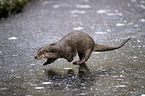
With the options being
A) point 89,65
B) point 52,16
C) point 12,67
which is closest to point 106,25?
point 52,16

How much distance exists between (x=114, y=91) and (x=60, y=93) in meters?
0.81

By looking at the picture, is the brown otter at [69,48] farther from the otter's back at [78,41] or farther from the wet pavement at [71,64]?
the wet pavement at [71,64]

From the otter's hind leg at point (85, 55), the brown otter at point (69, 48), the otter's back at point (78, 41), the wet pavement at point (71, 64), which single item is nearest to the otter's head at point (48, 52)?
the brown otter at point (69, 48)

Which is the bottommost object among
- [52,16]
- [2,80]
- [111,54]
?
[52,16]

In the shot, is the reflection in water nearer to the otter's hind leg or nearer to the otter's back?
the otter's hind leg

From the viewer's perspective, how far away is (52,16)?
1048 centimetres

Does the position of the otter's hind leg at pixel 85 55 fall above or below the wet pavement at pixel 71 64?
above

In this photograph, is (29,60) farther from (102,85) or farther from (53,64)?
(102,85)

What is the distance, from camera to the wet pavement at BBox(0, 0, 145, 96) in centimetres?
402

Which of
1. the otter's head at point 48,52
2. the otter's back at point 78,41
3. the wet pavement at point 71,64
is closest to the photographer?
the wet pavement at point 71,64

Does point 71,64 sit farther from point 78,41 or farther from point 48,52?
point 48,52

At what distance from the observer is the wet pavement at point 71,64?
4.02m

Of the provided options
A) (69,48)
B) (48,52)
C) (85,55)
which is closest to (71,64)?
(85,55)

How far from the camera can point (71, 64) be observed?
199 inches
